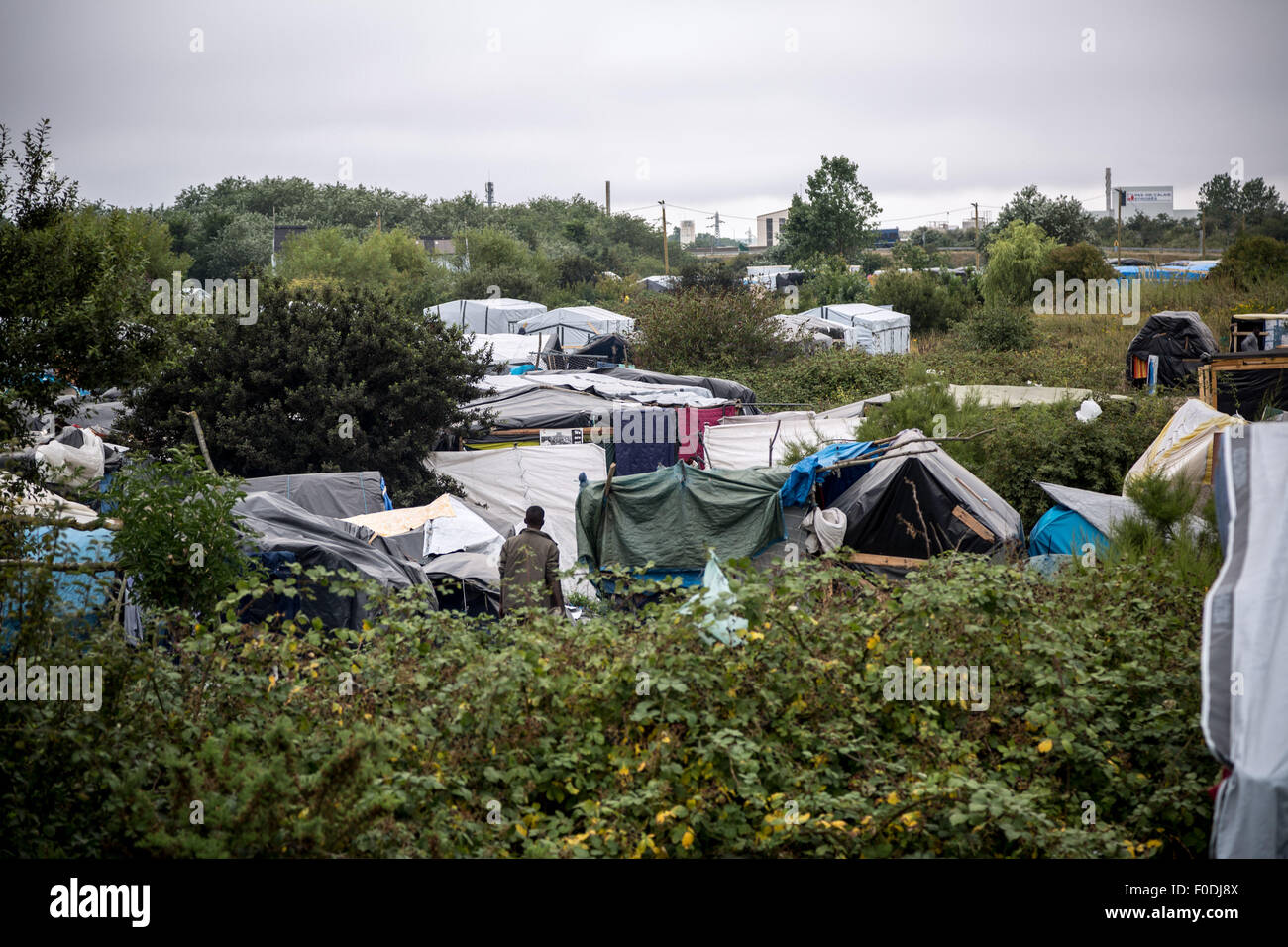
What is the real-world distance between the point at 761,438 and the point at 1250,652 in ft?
36.9

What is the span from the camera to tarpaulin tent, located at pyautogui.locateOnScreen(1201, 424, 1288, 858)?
3.54 metres

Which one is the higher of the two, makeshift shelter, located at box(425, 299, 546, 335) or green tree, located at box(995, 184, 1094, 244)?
green tree, located at box(995, 184, 1094, 244)

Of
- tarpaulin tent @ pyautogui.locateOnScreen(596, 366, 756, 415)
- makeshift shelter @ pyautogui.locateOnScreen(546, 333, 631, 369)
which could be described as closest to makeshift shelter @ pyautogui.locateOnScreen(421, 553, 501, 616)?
tarpaulin tent @ pyautogui.locateOnScreen(596, 366, 756, 415)

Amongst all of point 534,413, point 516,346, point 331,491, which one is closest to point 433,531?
point 331,491

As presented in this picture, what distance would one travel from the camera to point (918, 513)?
386 inches

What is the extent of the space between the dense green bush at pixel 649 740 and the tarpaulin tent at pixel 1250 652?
63cm

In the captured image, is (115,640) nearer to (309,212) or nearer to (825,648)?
(825,648)

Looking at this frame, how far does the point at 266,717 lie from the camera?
15.4 feet

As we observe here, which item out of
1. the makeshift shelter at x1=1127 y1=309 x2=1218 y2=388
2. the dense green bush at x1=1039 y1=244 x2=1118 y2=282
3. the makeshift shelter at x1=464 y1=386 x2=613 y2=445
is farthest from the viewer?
the dense green bush at x1=1039 y1=244 x2=1118 y2=282

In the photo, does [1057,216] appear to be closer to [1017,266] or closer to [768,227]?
[1017,266]

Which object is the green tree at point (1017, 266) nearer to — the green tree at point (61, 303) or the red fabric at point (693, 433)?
the red fabric at point (693, 433)

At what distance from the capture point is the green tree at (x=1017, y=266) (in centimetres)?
3638

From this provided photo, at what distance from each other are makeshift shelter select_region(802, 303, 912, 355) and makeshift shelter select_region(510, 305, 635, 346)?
20.4 feet

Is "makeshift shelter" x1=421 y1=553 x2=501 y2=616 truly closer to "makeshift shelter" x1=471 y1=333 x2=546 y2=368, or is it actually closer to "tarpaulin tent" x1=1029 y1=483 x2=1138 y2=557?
"tarpaulin tent" x1=1029 y1=483 x2=1138 y2=557
